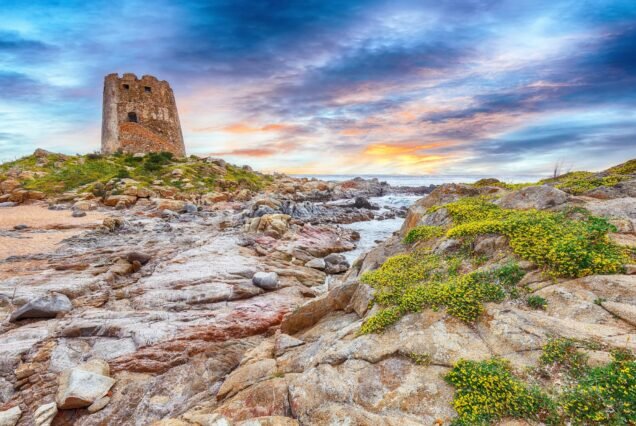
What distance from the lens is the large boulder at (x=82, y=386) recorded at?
5.64 meters

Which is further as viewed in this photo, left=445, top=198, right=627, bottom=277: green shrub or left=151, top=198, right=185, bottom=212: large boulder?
left=151, top=198, right=185, bottom=212: large boulder

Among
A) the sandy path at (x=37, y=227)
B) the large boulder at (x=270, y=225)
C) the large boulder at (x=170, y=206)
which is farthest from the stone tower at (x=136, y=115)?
the large boulder at (x=270, y=225)

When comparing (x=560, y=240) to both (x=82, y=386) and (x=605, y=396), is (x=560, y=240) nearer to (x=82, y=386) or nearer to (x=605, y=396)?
(x=605, y=396)

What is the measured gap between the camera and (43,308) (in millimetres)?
8602

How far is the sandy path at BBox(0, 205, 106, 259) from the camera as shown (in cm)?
1494

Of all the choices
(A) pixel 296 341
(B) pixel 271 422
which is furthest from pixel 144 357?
(B) pixel 271 422

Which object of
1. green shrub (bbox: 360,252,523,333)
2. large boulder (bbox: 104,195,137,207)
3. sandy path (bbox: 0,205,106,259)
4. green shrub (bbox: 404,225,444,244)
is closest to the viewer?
green shrub (bbox: 360,252,523,333)

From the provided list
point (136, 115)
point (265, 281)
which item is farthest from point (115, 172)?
point (265, 281)

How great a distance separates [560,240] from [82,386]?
9110 millimetres

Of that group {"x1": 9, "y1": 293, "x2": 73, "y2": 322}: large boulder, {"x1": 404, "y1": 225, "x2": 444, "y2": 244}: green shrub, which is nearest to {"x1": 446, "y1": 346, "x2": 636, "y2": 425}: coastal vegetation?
{"x1": 404, "y1": 225, "x2": 444, "y2": 244}: green shrub

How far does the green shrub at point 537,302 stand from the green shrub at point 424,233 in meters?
3.51

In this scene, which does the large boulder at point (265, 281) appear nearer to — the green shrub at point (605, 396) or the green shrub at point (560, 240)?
the green shrub at point (560, 240)

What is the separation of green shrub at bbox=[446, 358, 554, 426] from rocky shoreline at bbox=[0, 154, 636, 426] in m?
0.19

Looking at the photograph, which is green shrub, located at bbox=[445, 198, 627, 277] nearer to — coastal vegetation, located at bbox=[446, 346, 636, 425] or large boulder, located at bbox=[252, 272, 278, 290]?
coastal vegetation, located at bbox=[446, 346, 636, 425]
